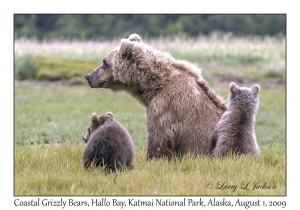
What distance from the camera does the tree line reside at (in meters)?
32.0

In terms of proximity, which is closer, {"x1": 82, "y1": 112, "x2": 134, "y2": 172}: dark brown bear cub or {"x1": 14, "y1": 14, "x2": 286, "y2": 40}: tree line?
{"x1": 82, "y1": 112, "x2": 134, "y2": 172}: dark brown bear cub

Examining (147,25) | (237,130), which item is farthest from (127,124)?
(147,25)

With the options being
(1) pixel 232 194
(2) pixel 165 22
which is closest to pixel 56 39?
(2) pixel 165 22

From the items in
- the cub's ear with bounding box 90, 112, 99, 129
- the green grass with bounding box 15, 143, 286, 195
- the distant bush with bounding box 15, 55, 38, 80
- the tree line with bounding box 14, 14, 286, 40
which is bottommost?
the green grass with bounding box 15, 143, 286, 195

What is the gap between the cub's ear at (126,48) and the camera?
7.62m

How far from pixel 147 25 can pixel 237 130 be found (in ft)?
92.4

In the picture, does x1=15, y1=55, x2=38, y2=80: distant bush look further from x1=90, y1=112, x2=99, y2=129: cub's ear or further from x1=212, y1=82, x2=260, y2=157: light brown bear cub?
x1=212, y1=82, x2=260, y2=157: light brown bear cub

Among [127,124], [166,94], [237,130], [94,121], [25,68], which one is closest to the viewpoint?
[237,130]

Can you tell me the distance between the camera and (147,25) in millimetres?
34656

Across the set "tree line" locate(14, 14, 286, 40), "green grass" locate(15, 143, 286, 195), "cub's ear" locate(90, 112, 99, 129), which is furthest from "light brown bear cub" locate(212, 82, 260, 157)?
"tree line" locate(14, 14, 286, 40)

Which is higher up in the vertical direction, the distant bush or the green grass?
the distant bush

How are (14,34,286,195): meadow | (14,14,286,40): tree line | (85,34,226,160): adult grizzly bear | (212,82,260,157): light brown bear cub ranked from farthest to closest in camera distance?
(14,14,286,40): tree line → (85,34,226,160): adult grizzly bear → (212,82,260,157): light brown bear cub → (14,34,286,195): meadow

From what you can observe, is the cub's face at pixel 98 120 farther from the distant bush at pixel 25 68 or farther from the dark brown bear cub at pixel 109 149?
the distant bush at pixel 25 68

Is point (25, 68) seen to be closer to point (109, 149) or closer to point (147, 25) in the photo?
point (147, 25)
